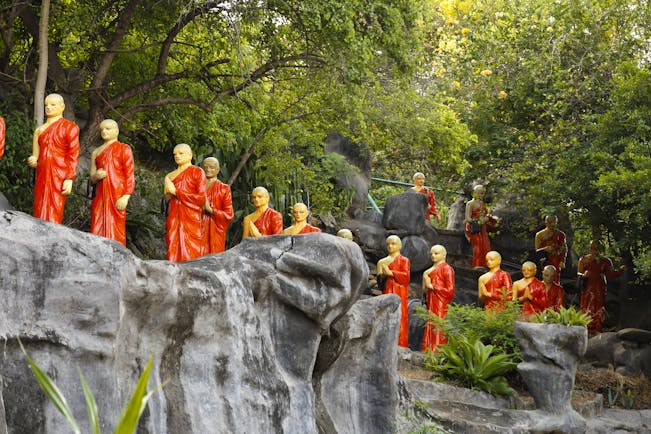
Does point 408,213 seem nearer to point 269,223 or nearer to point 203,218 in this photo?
point 269,223

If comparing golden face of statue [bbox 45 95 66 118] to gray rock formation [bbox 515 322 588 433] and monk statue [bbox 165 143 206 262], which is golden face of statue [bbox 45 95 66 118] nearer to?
monk statue [bbox 165 143 206 262]

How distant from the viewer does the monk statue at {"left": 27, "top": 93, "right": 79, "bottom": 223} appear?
1088cm

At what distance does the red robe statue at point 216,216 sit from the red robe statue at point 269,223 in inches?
15.6

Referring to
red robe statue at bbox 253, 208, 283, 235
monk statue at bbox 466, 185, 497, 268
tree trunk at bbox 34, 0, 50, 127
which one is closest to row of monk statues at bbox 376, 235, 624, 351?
red robe statue at bbox 253, 208, 283, 235

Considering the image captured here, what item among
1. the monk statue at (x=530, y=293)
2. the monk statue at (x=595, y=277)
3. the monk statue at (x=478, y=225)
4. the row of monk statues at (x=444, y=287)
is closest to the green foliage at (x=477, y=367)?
the row of monk statues at (x=444, y=287)

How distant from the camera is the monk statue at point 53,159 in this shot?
10.9 metres

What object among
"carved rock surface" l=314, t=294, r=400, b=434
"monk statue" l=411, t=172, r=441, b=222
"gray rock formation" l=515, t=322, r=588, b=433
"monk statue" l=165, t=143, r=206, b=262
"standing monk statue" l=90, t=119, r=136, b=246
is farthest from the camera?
"monk statue" l=411, t=172, r=441, b=222

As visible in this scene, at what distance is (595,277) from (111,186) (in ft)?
39.8

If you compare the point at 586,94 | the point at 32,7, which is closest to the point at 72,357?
the point at 32,7

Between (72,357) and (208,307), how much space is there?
1302 millimetres

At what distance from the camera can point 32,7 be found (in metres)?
15.0

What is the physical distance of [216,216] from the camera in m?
13.8

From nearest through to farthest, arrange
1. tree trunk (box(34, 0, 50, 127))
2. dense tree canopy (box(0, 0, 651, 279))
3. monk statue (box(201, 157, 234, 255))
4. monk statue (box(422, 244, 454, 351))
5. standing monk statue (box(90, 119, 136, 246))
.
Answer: standing monk statue (box(90, 119, 136, 246)), tree trunk (box(34, 0, 50, 127)), monk statue (box(201, 157, 234, 255)), dense tree canopy (box(0, 0, 651, 279)), monk statue (box(422, 244, 454, 351))

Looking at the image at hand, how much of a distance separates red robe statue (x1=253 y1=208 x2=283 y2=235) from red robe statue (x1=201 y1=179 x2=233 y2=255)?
396 millimetres
